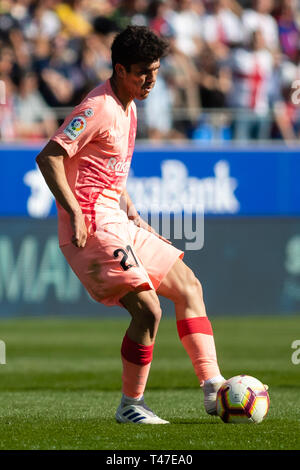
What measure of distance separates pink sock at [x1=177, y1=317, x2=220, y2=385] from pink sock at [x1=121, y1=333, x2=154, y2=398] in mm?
342

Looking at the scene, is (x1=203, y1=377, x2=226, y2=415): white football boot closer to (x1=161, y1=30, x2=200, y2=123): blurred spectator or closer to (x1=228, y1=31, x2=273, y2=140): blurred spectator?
(x1=161, y1=30, x2=200, y2=123): blurred spectator

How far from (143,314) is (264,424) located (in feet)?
3.35

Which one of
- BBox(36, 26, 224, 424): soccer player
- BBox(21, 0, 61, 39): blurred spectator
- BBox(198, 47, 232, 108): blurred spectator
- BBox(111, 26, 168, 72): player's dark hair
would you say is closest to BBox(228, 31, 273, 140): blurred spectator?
BBox(198, 47, 232, 108): blurred spectator

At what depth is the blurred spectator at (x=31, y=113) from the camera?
15094 mm

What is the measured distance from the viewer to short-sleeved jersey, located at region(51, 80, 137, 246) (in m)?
5.98

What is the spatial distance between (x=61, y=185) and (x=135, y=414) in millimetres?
1483

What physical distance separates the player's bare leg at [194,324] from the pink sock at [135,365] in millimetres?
358

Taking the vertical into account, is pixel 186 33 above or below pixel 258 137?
above

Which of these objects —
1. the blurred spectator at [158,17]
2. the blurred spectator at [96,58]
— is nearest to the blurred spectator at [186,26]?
the blurred spectator at [158,17]

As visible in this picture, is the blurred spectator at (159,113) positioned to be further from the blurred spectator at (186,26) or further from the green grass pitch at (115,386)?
the green grass pitch at (115,386)

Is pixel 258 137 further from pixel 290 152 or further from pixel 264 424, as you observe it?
pixel 264 424
